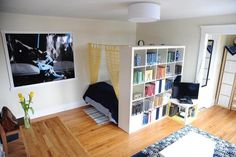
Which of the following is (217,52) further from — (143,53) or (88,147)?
(88,147)

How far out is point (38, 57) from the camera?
11.4ft

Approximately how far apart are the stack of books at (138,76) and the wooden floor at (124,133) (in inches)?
41.9

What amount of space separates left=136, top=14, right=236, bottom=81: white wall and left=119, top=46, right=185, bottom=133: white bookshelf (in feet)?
0.65

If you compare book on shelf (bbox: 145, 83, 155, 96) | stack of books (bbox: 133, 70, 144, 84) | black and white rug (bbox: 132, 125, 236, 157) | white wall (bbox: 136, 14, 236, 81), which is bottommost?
black and white rug (bbox: 132, 125, 236, 157)

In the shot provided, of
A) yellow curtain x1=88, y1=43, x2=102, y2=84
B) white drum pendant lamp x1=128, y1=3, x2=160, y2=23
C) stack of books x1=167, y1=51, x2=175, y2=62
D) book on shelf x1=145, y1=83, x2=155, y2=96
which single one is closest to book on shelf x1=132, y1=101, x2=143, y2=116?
book on shelf x1=145, y1=83, x2=155, y2=96

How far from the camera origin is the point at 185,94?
356cm

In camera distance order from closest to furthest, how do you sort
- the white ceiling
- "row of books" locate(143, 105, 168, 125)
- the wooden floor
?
the white ceiling
the wooden floor
"row of books" locate(143, 105, 168, 125)

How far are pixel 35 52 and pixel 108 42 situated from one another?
1.91 meters

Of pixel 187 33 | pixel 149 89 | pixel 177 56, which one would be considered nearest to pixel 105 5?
pixel 149 89

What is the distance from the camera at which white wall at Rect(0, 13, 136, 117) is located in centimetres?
317

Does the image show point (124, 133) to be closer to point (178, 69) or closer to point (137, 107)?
point (137, 107)

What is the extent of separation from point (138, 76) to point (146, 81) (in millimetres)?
256

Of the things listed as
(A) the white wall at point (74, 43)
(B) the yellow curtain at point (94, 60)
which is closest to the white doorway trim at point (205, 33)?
(A) the white wall at point (74, 43)

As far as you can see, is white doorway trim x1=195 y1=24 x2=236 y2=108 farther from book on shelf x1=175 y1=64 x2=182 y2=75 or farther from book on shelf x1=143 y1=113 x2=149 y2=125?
book on shelf x1=143 y1=113 x2=149 y2=125
